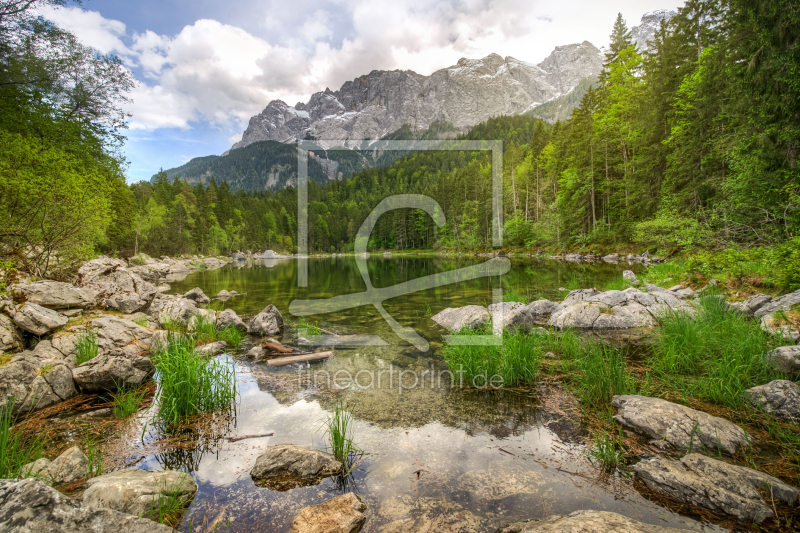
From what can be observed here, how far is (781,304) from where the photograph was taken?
264 inches

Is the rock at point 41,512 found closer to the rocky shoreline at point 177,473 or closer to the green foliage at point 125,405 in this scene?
the rocky shoreline at point 177,473

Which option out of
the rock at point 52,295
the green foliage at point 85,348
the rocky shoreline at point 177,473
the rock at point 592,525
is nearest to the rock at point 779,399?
the rocky shoreline at point 177,473

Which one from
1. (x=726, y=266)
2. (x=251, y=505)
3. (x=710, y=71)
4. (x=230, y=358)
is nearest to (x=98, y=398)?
(x=230, y=358)

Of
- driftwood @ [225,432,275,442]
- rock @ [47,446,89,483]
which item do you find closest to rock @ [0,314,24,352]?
rock @ [47,446,89,483]

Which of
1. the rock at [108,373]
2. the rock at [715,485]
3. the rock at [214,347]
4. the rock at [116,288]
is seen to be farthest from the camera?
the rock at [116,288]

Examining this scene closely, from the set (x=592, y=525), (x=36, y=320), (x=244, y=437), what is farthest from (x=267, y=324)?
(x=592, y=525)

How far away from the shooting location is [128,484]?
9.30ft

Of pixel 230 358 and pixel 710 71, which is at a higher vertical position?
pixel 710 71

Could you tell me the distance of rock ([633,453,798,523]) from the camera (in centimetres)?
264

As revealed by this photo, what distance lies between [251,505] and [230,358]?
534cm

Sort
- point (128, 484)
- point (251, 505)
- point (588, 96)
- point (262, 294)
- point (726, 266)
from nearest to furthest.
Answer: point (128, 484) → point (251, 505) → point (726, 266) → point (262, 294) → point (588, 96)

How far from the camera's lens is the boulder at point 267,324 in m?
9.91

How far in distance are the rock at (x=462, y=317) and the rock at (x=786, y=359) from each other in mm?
5307

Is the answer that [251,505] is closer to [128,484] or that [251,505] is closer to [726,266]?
[128,484]
